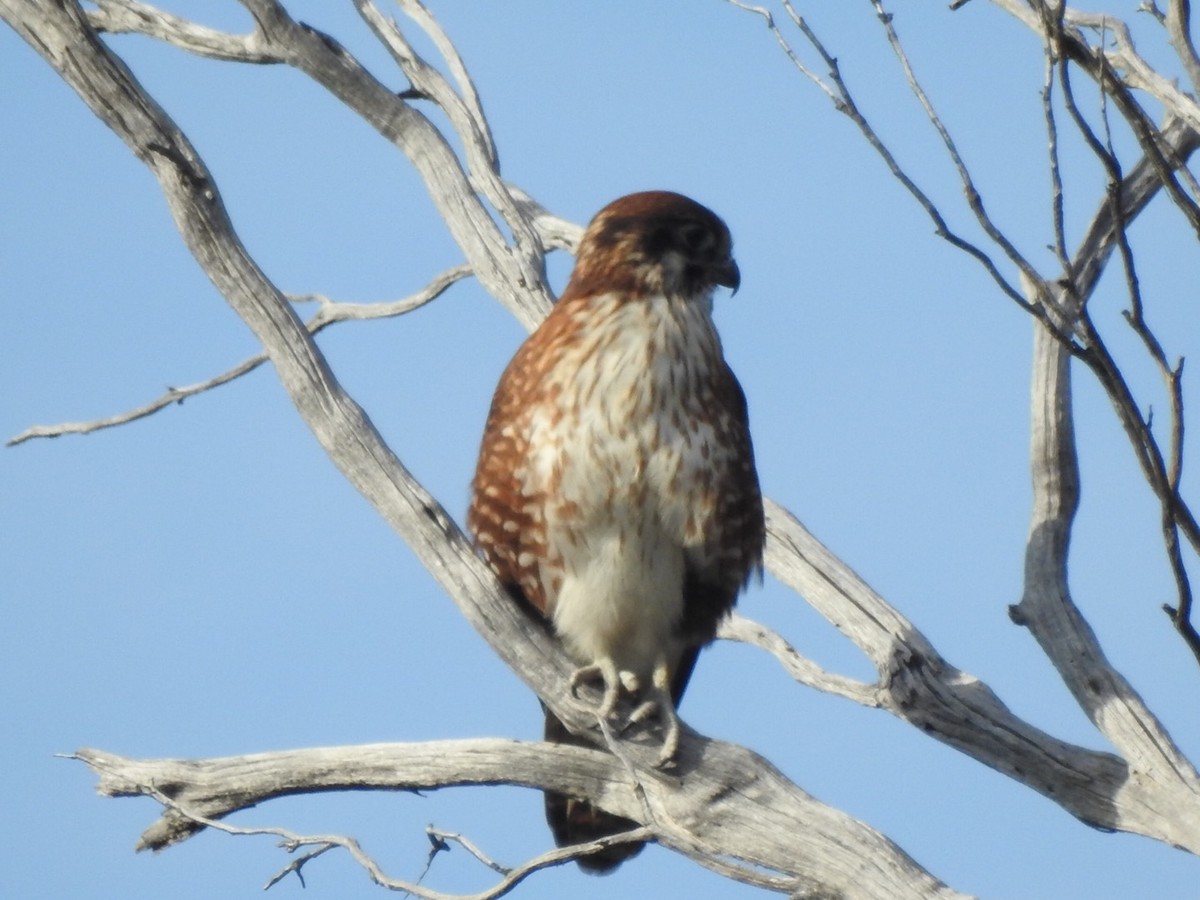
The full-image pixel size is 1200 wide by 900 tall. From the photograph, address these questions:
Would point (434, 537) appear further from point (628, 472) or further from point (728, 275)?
point (728, 275)

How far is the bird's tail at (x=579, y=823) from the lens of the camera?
3.92 metres

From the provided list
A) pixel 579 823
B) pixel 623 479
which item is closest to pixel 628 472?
pixel 623 479

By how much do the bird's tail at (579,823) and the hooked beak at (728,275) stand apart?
1.13 metres

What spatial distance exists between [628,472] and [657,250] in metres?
0.63

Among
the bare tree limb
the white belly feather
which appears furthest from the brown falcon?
the bare tree limb

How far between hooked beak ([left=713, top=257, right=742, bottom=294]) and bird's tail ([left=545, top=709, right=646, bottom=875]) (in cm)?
113

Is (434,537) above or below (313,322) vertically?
below

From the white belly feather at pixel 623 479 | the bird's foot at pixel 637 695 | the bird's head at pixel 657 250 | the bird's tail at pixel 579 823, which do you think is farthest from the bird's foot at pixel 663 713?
the bird's head at pixel 657 250

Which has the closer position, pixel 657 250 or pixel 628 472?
pixel 628 472

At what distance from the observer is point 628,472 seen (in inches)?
143

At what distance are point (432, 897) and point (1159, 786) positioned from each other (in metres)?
1.66

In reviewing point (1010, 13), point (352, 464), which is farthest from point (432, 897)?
point (1010, 13)

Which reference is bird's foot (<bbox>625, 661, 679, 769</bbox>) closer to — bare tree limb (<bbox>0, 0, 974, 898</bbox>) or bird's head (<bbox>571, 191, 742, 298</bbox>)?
bare tree limb (<bbox>0, 0, 974, 898</bbox>)

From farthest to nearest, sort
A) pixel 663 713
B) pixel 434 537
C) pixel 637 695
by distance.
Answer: pixel 637 695 < pixel 663 713 < pixel 434 537
